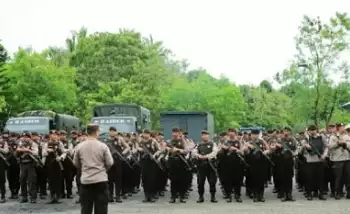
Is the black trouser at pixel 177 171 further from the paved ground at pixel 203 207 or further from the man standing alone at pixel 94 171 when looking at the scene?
the man standing alone at pixel 94 171

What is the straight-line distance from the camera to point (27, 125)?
32031 mm

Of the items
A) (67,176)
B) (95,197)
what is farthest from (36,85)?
(95,197)

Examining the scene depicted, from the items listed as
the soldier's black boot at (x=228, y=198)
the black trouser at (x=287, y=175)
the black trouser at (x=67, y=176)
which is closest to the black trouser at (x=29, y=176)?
the black trouser at (x=67, y=176)

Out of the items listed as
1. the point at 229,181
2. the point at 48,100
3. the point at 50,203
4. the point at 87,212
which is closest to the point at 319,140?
the point at 229,181

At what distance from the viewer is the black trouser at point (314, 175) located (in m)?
18.6

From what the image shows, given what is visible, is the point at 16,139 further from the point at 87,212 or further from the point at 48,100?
the point at 48,100

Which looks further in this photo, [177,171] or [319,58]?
[319,58]

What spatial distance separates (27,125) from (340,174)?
17.7 meters

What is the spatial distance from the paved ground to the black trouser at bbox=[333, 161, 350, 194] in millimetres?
422

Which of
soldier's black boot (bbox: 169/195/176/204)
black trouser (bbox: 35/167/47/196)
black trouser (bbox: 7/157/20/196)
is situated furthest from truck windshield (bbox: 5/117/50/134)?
soldier's black boot (bbox: 169/195/176/204)

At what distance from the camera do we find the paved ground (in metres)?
15.9

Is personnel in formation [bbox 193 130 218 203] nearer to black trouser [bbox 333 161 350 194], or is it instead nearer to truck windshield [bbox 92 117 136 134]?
black trouser [bbox 333 161 350 194]

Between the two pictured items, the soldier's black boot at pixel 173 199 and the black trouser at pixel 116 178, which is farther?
the soldier's black boot at pixel 173 199

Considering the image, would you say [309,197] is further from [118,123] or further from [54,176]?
[118,123]
